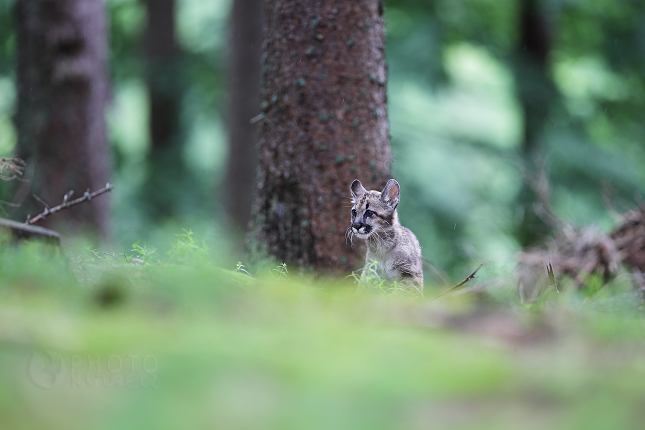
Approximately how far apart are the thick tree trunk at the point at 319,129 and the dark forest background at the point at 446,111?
15.7ft

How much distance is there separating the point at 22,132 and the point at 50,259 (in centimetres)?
716

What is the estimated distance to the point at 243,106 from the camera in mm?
11391

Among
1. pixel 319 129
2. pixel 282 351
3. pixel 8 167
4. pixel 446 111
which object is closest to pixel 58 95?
pixel 8 167

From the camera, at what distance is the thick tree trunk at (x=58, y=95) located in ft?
29.6

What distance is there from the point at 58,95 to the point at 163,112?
24.2 feet

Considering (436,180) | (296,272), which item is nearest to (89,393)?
(296,272)

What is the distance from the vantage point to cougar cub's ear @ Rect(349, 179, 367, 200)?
4812 millimetres

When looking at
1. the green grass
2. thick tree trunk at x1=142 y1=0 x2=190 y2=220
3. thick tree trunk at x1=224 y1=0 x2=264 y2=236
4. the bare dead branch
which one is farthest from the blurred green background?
thick tree trunk at x1=142 y1=0 x2=190 y2=220

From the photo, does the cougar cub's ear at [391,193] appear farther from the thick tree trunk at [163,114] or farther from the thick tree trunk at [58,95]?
the thick tree trunk at [163,114]

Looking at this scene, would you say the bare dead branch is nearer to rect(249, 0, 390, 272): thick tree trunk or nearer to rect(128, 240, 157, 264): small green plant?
rect(128, 240, 157, 264): small green plant

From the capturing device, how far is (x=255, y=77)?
451 inches

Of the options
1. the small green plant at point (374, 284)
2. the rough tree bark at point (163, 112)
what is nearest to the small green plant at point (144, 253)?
the small green plant at point (374, 284)

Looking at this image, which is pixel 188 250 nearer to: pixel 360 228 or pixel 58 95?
pixel 360 228

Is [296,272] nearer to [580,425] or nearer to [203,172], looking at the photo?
[580,425]
